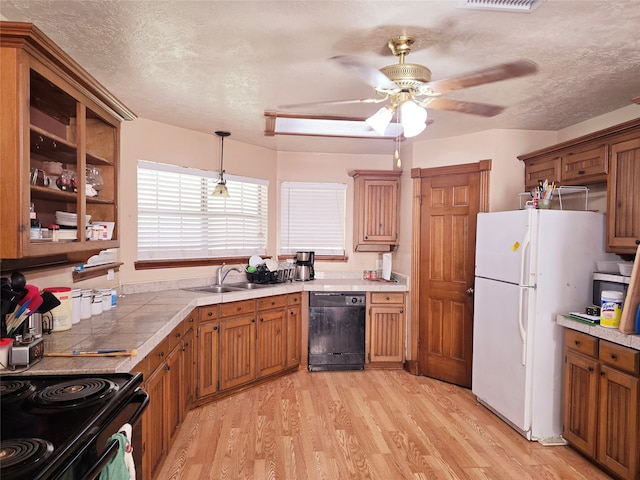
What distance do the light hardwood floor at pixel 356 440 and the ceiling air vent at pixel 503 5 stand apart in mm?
2593

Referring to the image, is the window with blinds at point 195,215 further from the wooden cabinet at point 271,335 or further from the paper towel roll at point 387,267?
the paper towel roll at point 387,267

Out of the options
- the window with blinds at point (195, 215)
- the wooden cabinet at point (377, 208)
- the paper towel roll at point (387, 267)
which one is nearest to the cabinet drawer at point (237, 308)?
the window with blinds at point (195, 215)

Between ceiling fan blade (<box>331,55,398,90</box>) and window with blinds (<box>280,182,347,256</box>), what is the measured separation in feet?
7.97

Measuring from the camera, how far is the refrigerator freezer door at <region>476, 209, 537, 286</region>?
9.97 ft

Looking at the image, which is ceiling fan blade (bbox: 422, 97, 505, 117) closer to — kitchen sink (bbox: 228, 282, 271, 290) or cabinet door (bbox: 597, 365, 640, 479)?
cabinet door (bbox: 597, 365, 640, 479)

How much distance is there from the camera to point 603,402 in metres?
2.58

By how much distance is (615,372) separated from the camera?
2.50 meters

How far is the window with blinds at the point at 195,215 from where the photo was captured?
12.6 feet

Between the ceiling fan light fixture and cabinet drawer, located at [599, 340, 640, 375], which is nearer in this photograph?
the ceiling fan light fixture

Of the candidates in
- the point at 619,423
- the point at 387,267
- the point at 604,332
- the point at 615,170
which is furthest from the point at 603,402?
the point at 387,267

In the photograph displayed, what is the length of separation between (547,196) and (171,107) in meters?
3.09

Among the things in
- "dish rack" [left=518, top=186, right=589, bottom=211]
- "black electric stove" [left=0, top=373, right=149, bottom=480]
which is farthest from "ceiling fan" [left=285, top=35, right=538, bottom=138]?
"black electric stove" [left=0, top=373, right=149, bottom=480]

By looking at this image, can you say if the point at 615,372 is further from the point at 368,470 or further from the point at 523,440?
the point at 368,470

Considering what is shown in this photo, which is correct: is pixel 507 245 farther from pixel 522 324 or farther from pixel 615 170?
pixel 615 170
